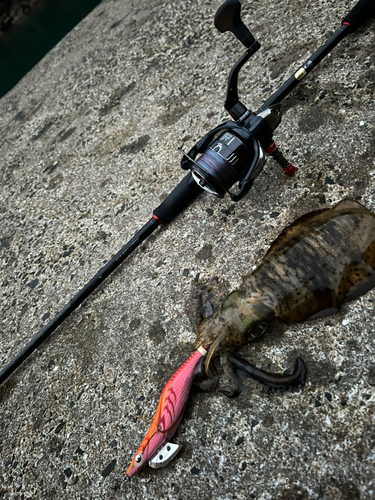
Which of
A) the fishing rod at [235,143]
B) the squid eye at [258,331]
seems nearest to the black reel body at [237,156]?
the fishing rod at [235,143]

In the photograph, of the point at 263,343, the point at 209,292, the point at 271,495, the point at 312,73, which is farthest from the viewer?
the point at 312,73

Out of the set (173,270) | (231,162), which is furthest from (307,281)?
(173,270)

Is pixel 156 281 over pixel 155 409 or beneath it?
over

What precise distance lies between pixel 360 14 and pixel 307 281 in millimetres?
2113

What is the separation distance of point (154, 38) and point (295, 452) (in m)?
4.30

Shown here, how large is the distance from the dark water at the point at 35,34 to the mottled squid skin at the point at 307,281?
917 cm

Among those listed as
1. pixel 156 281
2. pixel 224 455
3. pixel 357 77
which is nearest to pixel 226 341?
pixel 224 455

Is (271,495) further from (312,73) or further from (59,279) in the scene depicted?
(312,73)

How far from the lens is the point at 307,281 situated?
2.17 metres

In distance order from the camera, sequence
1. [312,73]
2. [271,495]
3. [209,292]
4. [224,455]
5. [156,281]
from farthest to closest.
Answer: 1. [312,73]
2. [156,281]
3. [209,292]
4. [224,455]
5. [271,495]

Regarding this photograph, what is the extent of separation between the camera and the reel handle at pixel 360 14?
280 centimetres

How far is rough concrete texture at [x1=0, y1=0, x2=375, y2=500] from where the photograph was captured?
2055 millimetres

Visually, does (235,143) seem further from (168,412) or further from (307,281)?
(168,412)

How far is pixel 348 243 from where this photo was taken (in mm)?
2189
